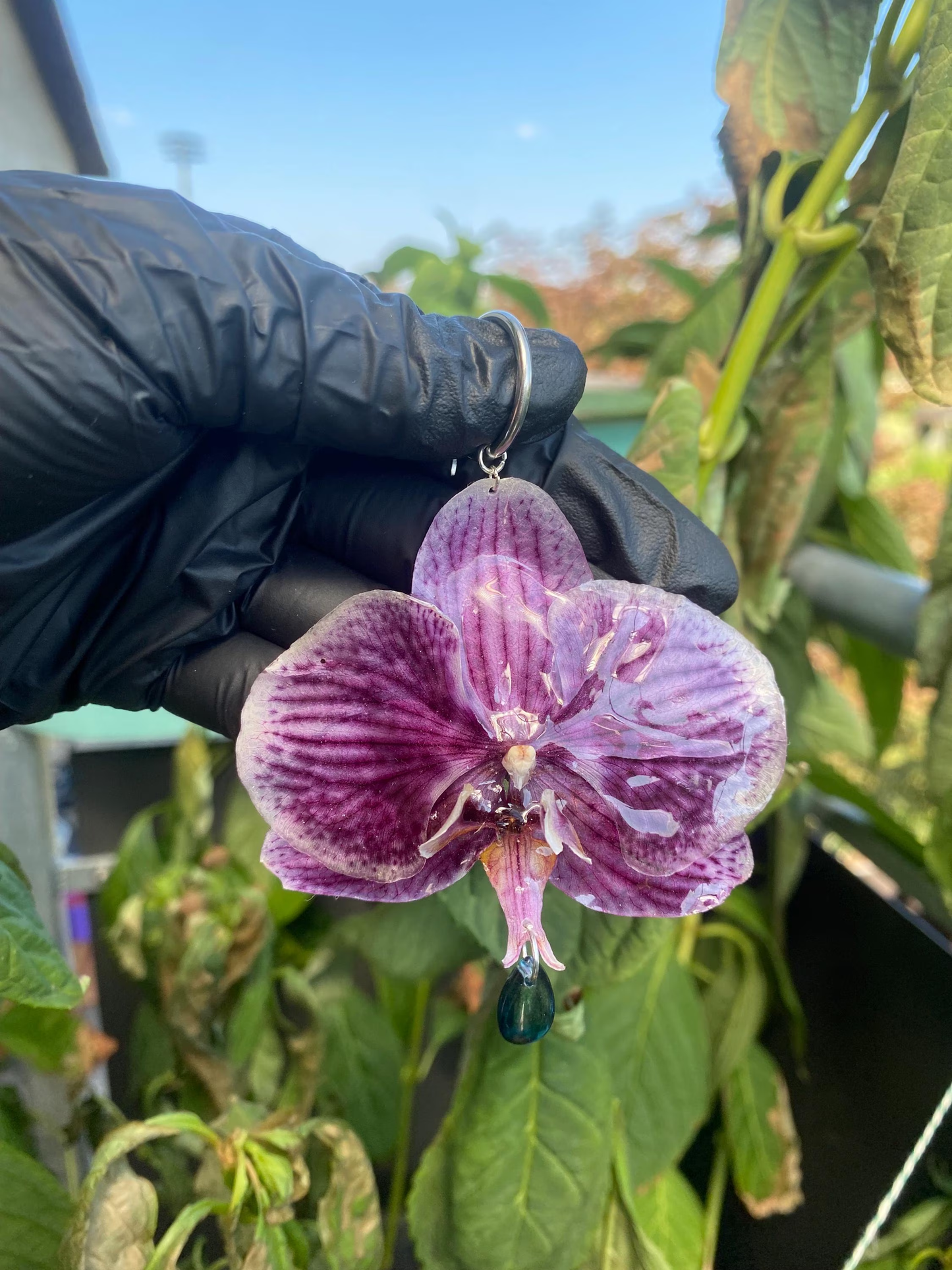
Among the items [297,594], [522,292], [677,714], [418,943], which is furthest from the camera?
[522,292]

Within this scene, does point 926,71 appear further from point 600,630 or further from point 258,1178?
point 258,1178

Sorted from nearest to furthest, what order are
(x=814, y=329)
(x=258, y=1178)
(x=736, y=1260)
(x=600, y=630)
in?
(x=600, y=630) → (x=258, y=1178) → (x=814, y=329) → (x=736, y=1260)

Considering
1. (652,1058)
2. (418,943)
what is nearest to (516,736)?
(418,943)

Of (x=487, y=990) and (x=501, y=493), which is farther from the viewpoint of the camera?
(x=487, y=990)

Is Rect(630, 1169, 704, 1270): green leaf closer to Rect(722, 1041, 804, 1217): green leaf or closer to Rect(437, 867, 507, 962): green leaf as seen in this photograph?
Rect(722, 1041, 804, 1217): green leaf

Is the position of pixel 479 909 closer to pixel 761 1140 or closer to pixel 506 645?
pixel 506 645

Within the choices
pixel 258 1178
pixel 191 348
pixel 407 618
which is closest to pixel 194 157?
pixel 191 348

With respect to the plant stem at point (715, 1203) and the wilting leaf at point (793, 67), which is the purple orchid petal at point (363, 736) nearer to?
the wilting leaf at point (793, 67)

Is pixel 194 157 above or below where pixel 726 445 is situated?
above
